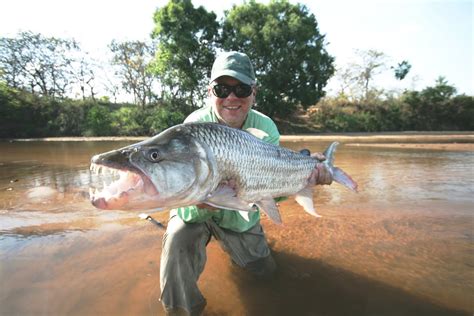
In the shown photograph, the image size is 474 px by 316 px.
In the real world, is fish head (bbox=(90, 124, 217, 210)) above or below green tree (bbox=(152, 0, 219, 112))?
below

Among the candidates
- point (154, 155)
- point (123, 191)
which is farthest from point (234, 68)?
point (123, 191)

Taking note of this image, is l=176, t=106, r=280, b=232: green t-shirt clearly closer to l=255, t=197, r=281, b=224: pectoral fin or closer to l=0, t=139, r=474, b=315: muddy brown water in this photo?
l=255, t=197, r=281, b=224: pectoral fin

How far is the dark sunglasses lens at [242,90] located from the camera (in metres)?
3.10

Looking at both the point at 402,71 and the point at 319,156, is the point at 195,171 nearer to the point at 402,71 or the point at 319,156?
the point at 319,156

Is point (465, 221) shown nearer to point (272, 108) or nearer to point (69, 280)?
point (69, 280)

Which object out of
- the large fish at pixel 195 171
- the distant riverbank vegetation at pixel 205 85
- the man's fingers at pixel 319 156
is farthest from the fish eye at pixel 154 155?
the distant riverbank vegetation at pixel 205 85

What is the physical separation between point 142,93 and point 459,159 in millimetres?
28286

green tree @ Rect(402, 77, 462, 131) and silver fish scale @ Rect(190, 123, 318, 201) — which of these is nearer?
silver fish scale @ Rect(190, 123, 318, 201)

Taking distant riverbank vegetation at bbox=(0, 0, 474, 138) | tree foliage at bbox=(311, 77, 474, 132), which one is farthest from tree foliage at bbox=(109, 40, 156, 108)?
tree foliage at bbox=(311, 77, 474, 132)

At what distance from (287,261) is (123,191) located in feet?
8.19

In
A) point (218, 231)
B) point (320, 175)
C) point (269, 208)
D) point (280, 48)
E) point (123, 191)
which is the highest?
point (280, 48)

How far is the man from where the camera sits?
2.71 meters

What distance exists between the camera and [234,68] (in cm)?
305

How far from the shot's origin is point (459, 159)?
1067cm
